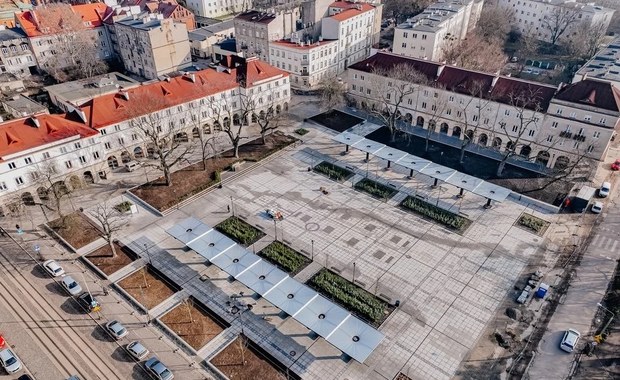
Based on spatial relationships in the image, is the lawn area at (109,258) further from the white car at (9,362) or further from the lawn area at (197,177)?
the white car at (9,362)

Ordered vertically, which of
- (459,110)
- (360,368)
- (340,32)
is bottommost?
(360,368)

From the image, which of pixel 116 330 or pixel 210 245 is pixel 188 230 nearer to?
pixel 210 245

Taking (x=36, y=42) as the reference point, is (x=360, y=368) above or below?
below

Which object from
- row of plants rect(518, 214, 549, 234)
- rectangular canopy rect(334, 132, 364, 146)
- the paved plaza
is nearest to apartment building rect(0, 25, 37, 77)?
the paved plaza

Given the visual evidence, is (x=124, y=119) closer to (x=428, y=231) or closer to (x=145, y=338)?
(x=145, y=338)

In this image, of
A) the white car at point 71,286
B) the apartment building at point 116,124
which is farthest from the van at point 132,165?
the white car at point 71,286

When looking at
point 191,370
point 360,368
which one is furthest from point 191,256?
point 360,368

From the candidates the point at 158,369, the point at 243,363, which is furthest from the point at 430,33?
the point at 158,369
